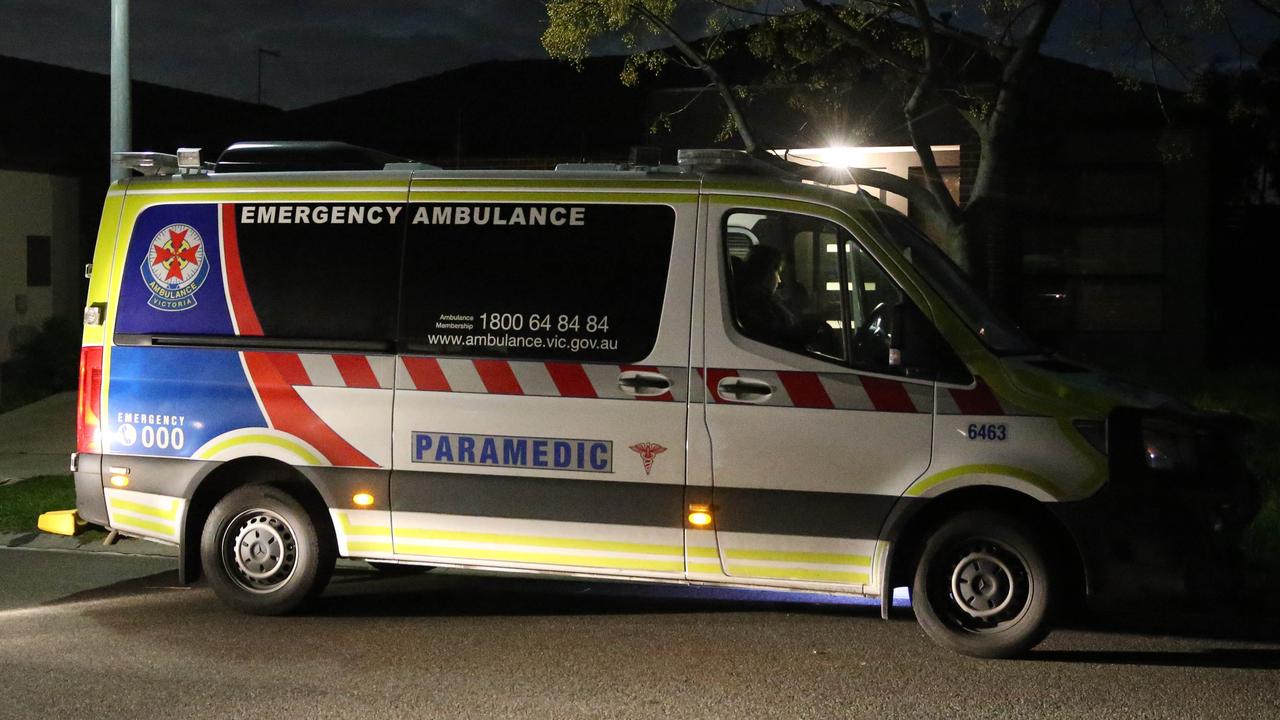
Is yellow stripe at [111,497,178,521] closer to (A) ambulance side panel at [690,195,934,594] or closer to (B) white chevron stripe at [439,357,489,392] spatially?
(B) white chevron stripe at [439,357,489,392]

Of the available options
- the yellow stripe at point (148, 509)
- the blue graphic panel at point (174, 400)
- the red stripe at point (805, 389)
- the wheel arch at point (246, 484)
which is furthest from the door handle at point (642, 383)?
the yellow stripe at point (148, 509)

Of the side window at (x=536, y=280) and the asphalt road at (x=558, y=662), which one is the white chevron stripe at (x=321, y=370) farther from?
the asphalt road at (x=558, y=662)

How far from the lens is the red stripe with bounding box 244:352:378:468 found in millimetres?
7191

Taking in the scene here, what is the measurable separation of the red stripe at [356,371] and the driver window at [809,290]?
187 centimetres

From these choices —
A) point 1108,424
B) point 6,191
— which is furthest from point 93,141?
point 1108,424

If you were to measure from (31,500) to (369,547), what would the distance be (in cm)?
484

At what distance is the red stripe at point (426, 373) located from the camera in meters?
7.05

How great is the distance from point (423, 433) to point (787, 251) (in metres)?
2.01

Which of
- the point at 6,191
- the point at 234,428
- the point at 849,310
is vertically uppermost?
the point at 6,191

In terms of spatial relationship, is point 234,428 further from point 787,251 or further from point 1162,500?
point 1162,500

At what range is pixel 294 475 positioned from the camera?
741 cm

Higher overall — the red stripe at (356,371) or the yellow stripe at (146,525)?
the red stripe at (356,371)

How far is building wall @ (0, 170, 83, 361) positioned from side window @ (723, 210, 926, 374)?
18.3m

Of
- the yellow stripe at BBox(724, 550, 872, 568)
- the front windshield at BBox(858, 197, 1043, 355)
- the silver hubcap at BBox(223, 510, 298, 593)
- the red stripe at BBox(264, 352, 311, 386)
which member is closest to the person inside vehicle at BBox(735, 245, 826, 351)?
the front windshield at BBox(858, 197, 1043, 355)
